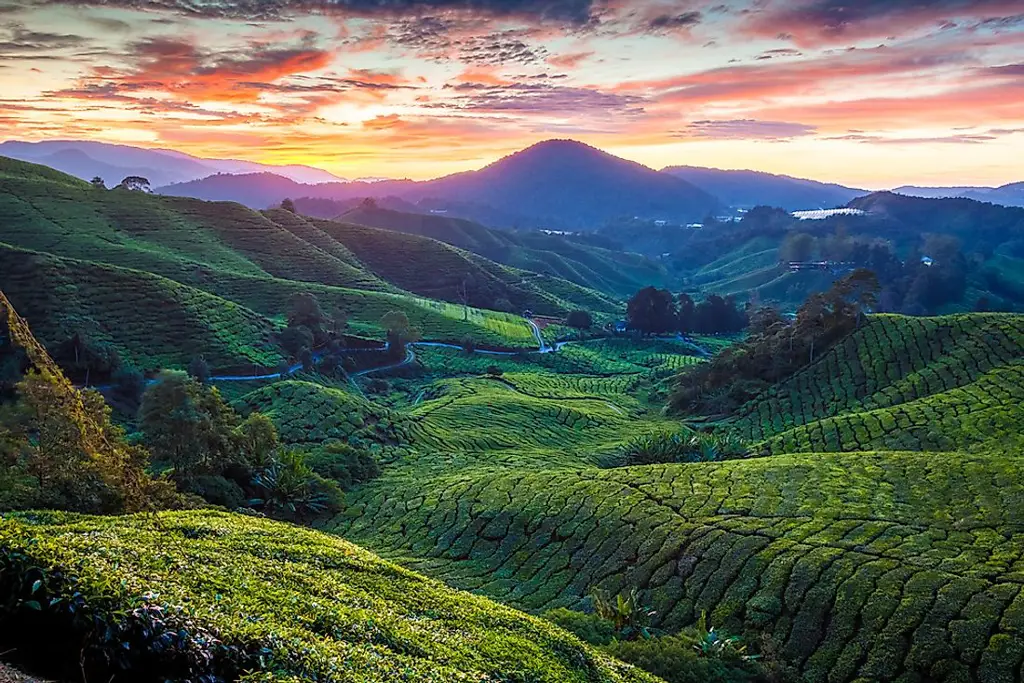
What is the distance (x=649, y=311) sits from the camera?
107625 millimetres

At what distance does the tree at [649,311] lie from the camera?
352ft

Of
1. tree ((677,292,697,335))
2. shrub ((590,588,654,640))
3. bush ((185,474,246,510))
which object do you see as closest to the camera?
shrub ((590,588,654,640))

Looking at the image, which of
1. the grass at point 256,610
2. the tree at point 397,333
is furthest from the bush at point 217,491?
the tree at point 397,333

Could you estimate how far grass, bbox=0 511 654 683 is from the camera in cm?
712

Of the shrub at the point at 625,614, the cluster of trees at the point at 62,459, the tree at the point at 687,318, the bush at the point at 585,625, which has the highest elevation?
the cluster of trees at the point at 62,459

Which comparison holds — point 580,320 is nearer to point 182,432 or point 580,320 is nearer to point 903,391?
point 903,391

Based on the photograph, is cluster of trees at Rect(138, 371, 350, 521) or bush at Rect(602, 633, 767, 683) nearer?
bush at Rect(602, 633, 767, 683)

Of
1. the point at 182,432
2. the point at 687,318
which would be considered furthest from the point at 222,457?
the point at 687,318

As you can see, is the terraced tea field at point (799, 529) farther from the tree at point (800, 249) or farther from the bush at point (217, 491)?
the tree at point (800, 249)

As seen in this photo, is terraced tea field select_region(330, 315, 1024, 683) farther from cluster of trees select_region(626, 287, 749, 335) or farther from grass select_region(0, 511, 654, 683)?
cluster of trees select_region(626, 287, 749, 335)

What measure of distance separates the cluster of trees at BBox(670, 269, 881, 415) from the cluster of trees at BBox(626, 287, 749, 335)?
162 ft

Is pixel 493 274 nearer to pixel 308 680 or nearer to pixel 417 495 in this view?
pixel 417 495

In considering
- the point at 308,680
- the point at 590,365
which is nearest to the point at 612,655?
the point at 308,680

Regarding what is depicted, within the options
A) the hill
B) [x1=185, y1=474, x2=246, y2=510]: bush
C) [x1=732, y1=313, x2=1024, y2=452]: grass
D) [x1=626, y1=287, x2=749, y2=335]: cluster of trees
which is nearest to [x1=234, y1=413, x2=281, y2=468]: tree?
[x1=185, y1=474, x2=246, y2=510]: bush
